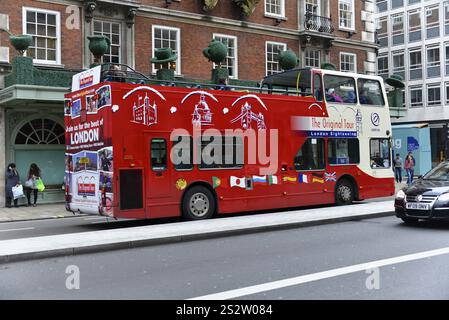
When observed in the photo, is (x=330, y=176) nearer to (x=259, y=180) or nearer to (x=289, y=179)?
A: (x=289, y=179)

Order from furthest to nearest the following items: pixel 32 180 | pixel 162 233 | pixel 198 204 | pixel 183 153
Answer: pixel 32 180 < pixel 198 204 < pixel 183 153 < pixel 162 233

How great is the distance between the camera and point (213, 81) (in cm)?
2194

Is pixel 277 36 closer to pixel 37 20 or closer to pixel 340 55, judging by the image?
pixel 340 55

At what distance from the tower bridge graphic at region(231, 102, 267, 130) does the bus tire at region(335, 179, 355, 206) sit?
3288 mm

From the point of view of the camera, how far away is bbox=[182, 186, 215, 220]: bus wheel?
12.1 m

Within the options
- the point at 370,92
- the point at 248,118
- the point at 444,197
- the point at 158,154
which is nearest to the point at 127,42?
the point at 248,118

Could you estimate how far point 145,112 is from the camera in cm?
1148

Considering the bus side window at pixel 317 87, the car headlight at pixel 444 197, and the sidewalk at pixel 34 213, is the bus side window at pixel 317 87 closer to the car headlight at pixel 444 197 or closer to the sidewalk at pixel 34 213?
the car headlight at pixel 444 197

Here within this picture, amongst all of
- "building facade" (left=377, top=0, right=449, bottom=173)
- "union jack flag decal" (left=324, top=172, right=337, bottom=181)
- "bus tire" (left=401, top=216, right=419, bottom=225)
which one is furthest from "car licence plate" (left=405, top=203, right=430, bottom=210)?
"building facade" (left=377, top=0, right=449, bottom=173)

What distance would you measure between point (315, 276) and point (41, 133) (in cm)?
1589

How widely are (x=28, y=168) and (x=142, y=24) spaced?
303 inches
